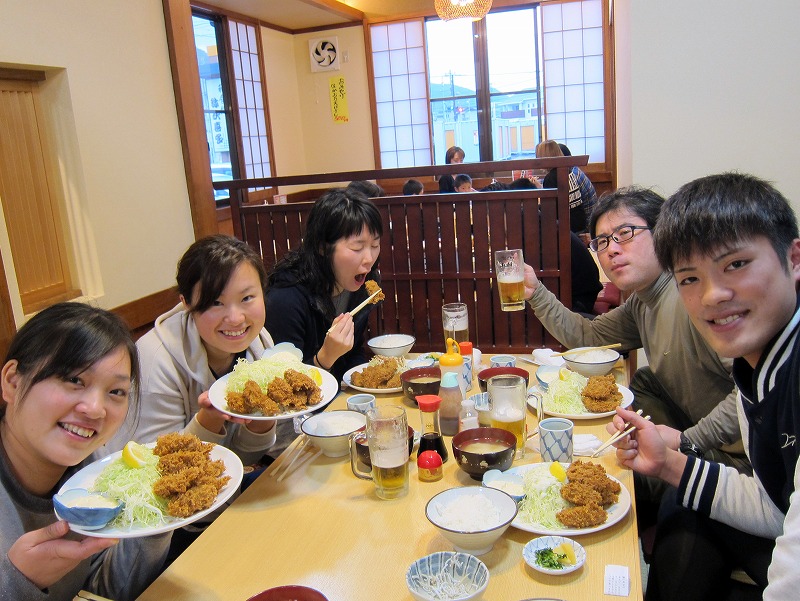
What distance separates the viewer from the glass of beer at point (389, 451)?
4.73ft

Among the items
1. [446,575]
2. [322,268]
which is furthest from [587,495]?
[322,268]

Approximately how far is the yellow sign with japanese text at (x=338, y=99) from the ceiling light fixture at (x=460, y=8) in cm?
248

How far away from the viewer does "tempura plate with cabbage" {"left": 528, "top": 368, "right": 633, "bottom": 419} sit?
181cm

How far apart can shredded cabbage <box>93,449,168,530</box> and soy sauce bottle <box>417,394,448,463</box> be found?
1.98 ft

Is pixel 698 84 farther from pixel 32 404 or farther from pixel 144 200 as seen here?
pixel 144 200

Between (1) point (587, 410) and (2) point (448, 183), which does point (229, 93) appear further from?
(1) point (587, 410)

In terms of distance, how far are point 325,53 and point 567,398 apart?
7.07 meters

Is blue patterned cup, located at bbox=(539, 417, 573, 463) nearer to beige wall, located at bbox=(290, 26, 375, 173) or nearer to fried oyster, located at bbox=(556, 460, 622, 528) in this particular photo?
fried oyster, located at bbox=(556, 460, 622, 528)

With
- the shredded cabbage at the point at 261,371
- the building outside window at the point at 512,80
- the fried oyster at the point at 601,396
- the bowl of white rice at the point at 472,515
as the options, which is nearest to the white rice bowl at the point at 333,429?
the shredded cabbage at the point at 261,371

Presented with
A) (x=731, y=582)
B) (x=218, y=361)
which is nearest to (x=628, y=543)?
(x=731, y=582)

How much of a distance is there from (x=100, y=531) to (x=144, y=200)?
12.2 ft

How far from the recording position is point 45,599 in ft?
4.00

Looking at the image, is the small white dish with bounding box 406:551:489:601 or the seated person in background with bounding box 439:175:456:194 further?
the seated person in background with bounding box 439:175:456:194

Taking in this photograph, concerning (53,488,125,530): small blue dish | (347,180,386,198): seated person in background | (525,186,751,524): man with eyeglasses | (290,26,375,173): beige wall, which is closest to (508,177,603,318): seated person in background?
(525,186,751,524): man with eyeglasses
